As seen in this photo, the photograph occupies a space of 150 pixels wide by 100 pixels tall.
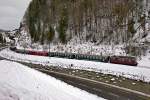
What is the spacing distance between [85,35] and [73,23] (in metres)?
10.9

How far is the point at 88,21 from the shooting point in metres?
93.8

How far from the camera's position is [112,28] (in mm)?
80312

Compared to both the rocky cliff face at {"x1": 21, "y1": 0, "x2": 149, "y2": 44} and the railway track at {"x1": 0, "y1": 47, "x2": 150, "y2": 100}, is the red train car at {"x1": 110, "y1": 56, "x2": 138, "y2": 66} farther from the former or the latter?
the railway track at {"x1": 0, "y1": 47, "x2": 150, "y2": 100}

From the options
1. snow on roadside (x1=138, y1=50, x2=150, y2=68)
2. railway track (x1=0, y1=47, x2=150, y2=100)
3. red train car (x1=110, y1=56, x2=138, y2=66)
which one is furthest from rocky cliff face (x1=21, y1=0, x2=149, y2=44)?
railway track (x1=0, y1=47, x2=150, y2=100)

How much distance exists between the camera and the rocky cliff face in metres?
73.5

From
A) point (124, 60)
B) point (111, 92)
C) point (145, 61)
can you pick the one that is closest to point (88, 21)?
point (124, 60)

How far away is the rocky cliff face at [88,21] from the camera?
2894 inches

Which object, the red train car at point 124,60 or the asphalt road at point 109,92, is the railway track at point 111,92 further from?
the red train car at point 124,60

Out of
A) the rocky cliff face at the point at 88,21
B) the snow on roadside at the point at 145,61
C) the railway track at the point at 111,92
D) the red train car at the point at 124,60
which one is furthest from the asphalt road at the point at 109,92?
the rocky cliff face at the point at 88,21

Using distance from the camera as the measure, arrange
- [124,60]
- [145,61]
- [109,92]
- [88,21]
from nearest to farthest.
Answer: [109,92], [145,61], [124,60], [88,21]

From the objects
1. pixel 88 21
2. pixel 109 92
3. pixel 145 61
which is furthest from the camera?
pixel 88 21

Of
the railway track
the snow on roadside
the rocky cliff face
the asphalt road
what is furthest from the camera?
the rocky cliff face

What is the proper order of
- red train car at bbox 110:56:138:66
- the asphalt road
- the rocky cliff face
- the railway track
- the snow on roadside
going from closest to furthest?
the asphalt road
the railway track
the snow on roadside
red train car at bbox 110:56:138:66
the rocky cliff face

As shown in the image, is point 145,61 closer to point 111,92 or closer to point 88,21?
point 111,92
